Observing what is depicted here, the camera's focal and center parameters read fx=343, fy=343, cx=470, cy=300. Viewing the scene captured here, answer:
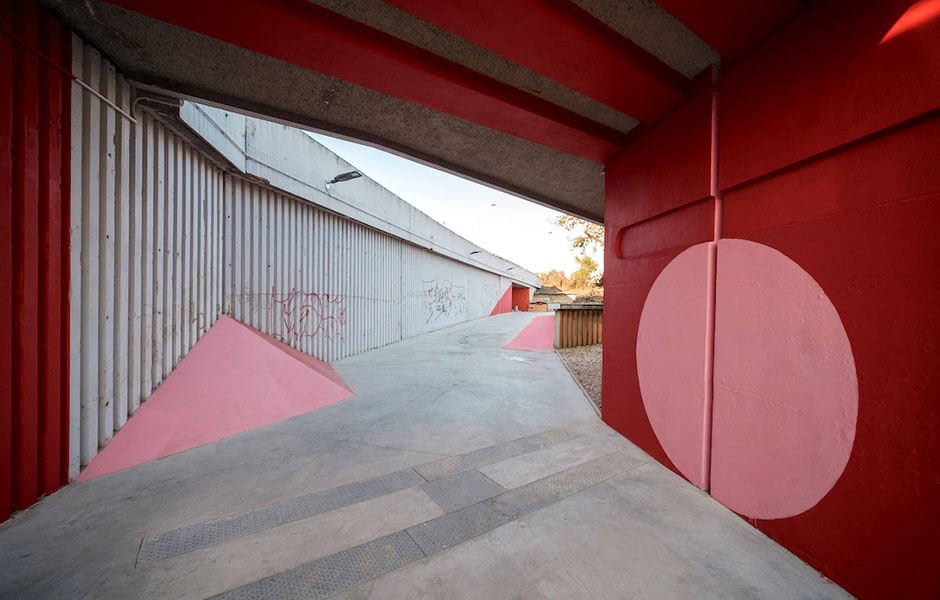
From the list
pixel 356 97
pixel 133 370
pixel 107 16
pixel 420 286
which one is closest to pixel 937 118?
pixel 356 97

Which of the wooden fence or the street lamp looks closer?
the street lamp

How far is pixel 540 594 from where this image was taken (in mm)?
1896

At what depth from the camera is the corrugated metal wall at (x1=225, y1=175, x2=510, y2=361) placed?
19.7 feet

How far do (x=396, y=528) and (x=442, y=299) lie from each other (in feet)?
45.9

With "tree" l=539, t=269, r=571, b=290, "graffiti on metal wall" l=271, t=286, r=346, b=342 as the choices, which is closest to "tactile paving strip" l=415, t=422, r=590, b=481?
"graffiti on metal wall" l=271, t=286, r=346, b=342

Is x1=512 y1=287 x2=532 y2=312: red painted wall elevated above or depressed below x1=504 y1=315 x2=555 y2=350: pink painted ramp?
above

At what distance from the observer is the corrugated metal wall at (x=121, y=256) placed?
303 cm

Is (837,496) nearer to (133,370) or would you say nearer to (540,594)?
(540,594)

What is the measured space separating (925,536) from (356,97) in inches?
207

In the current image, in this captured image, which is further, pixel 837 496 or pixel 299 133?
pixel 299 133

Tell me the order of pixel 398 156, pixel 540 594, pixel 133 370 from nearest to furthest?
pixel 540 594 → pixel 133 370 → pixel 398 156

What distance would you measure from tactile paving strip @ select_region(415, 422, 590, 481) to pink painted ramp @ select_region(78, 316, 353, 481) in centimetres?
262

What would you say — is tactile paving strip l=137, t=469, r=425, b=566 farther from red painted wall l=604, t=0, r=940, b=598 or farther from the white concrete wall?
the white concrete wall

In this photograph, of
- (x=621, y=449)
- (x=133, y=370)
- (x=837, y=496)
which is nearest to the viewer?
(x=837, y=496)
